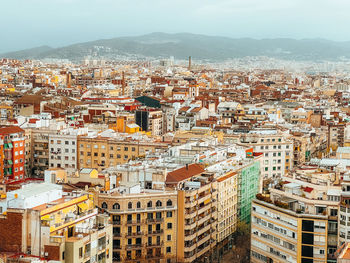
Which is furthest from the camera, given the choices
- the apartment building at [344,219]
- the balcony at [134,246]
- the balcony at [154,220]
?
the balcony at [154,220]

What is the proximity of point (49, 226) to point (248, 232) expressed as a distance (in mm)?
19659

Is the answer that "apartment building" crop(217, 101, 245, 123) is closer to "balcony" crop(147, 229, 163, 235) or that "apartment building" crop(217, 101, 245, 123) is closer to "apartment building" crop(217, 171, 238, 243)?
"apartment building" crop(217, 171, 238, 243)

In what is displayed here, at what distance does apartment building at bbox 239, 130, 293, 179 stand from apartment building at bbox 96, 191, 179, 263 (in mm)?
22600

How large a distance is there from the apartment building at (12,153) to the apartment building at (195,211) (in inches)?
755

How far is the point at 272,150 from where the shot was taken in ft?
189

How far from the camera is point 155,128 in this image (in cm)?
7531

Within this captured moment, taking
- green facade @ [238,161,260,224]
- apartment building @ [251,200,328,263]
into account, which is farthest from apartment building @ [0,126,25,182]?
apartment building @ [251,200,328,263]

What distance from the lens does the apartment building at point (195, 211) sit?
3575 centimetres

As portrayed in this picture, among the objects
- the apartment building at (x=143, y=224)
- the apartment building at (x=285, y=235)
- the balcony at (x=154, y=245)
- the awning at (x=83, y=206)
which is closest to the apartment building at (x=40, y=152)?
the apartment building at (x=143, y=224)

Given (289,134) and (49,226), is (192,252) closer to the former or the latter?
(49,226)

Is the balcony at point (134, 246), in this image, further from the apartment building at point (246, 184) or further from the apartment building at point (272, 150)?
the apartment building at point (272, 150)

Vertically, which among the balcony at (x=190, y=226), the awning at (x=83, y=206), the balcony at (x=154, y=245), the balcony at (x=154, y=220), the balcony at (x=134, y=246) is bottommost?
the balcony at (x=154, y=245)

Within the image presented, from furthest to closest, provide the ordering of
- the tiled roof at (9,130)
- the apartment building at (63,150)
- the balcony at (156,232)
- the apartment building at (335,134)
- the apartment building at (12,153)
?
the apartment building at (335,134) → the apartment building at (63,150) → the tiled roof at (9,130) → the apartment building at (12,153) → the balcony at (156,232)

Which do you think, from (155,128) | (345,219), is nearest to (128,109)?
(155,128)
